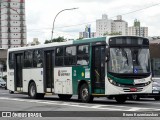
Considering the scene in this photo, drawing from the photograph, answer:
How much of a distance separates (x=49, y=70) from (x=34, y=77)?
1.75 metres

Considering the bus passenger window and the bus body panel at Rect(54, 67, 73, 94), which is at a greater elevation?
the bus passenger window

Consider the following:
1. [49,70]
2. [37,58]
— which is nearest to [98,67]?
[49,70]

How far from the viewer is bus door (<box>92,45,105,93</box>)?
2061cm

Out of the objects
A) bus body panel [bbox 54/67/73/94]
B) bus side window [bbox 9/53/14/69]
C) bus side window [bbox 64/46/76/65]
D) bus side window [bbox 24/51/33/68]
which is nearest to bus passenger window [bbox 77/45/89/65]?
bus side window [bbox 64/46/76/65]

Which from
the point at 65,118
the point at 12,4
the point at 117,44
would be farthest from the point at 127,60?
the point at 12,4

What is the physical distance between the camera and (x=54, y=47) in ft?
80.2

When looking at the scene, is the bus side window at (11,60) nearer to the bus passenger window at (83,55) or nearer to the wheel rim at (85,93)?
the bus passenger window at (83,55)

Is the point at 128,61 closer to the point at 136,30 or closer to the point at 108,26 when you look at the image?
the point at 108,26

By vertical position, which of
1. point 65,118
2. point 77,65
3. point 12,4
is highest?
point 12,4

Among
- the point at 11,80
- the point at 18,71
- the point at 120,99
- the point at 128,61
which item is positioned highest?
the point at 128,61

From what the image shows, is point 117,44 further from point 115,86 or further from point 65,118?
point 65,118

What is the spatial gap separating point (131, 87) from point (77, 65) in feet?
10.3

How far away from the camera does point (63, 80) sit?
23688 millimetres

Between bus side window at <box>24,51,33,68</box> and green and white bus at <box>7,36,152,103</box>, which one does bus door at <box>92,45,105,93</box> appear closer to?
green and white bus at <box>7,36,152,103</box>
